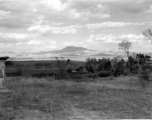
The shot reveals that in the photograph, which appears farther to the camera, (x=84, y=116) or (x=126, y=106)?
(x=126, y=106)

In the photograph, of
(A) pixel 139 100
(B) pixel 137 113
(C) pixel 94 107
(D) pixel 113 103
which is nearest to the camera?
(B) pixel 137 113

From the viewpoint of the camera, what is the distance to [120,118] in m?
7.61

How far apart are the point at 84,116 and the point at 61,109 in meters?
1.11

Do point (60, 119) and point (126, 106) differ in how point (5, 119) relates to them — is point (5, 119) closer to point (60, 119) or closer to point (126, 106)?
point (60, 119)

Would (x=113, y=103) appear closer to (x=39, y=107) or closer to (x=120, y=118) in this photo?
(x=120, y=118)

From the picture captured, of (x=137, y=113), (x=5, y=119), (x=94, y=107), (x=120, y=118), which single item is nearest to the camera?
(x=5, y=119)

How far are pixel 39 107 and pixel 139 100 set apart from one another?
17.1 feet

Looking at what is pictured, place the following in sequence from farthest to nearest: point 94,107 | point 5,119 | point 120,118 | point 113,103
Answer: point 113,103 < point 94,107 < point 120,118 < point 5,119

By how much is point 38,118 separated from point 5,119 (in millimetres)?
1048

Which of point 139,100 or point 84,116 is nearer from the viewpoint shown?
point 84,116

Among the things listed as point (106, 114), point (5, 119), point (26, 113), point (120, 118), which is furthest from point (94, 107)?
point (5, 119)

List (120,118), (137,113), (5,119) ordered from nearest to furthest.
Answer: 1. (5,119)
2. (120,118)
3. (137,113)

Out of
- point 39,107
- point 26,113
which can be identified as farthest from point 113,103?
point 26,113

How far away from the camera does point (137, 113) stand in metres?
8.44
